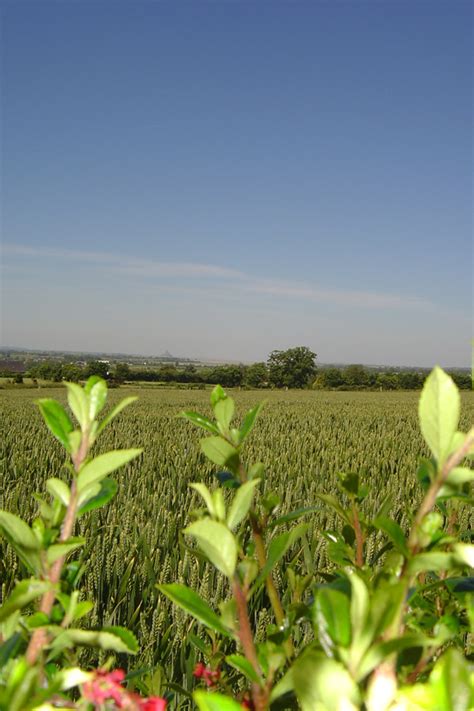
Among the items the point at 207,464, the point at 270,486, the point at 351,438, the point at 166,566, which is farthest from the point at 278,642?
the point at 351,438

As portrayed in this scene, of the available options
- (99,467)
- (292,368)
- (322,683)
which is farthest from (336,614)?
(292,368)

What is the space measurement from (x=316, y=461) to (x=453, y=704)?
14.3 feet

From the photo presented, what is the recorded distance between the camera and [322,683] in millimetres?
217

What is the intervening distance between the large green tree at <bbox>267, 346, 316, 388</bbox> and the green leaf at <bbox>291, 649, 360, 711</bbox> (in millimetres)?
52024

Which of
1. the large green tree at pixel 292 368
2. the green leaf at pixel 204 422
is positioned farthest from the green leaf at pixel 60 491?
the large green tree at pixel 292 368

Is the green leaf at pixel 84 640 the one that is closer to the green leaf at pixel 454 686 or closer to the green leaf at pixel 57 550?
the green leaf at pixel 57 550

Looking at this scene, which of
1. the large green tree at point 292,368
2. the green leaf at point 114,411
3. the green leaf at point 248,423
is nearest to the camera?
the green leaf at point 114,411

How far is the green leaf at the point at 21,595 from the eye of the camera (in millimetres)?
260

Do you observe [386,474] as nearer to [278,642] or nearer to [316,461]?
[316,461]

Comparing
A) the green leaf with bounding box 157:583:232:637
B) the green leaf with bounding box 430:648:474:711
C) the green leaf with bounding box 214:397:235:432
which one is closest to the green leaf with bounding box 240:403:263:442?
the green leaf with bounding box 214:397:235:432

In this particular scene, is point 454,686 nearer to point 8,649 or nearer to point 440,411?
point 440,411

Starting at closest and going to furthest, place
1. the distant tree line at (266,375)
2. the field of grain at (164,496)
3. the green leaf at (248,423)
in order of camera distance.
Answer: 1. the green leaf at (248,423)
2. the field of grain at (164,496)
3. the distant tree line at (266,375)

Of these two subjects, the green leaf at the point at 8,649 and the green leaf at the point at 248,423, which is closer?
the green leaf at the point at 8,649

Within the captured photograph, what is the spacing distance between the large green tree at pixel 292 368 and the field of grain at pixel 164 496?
44213 millimetres
